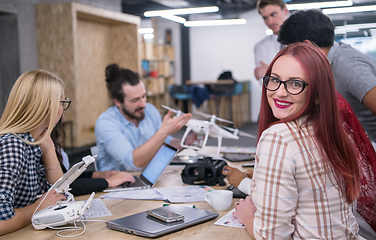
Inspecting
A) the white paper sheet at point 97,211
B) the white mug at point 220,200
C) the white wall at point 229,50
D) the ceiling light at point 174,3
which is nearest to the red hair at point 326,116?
the white mug at point 220,200

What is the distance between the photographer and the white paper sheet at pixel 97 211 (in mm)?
1337

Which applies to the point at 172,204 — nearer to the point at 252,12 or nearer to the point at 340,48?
the point at 340,48

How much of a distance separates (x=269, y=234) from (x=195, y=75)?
409 inches

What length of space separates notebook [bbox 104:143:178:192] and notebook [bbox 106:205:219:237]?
1.40 feet

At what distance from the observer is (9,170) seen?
3.88ft

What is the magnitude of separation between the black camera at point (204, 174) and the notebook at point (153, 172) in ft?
0.38

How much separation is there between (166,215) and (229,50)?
32.3 feet

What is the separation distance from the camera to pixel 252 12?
1041 centimetres

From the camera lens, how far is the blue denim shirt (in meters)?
2.13

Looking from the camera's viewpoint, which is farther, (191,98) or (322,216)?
(191,98)

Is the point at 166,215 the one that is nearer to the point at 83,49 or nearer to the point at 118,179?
the point at 118,179

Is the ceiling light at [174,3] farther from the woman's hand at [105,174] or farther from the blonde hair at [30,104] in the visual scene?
the blonde hair at [30,104]

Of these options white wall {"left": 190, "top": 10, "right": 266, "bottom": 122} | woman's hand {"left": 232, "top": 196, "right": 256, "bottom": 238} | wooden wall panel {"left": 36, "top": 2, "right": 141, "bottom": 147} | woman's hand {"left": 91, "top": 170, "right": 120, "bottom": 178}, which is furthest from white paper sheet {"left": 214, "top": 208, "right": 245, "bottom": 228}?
white wall {"left": 190, "top": 10, "right": 266, "bottom": 122}

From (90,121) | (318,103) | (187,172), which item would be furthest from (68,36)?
(318,103)
